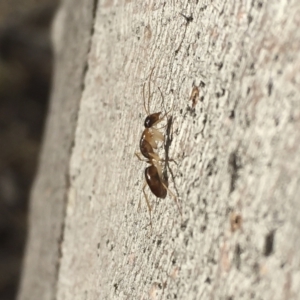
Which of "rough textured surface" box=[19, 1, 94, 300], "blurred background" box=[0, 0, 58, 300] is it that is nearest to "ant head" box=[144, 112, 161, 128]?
"rough textured surface" box=[19, 1, 94, 300]

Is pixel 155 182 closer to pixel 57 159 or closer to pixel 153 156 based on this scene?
pixel 153 156

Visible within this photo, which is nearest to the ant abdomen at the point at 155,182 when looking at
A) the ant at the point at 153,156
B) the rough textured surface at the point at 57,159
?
the ant at the point at 153,156

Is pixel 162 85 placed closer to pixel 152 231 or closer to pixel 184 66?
pixel 184 66

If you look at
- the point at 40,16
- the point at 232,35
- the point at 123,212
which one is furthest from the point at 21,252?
the point at 232,35

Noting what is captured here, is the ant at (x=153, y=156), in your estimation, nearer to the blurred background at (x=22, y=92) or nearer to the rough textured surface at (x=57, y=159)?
the rough textured surface at (x=57, y=159)

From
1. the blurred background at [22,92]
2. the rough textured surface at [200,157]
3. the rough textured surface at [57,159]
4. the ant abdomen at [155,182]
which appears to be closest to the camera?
the rough textured surface at [200,157]

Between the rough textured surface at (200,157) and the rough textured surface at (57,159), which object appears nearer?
the rough textured surface at (200,157)

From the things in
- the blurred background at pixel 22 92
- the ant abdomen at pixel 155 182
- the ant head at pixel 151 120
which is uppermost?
the ant head at pixel 151 120
